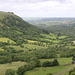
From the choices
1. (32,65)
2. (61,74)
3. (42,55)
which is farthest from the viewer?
(42,55)

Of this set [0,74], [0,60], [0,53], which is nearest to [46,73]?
[0,74]

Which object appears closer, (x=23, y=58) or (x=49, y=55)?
(x=23, y=58)

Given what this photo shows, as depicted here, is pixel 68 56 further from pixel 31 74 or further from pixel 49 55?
pixel 31 74

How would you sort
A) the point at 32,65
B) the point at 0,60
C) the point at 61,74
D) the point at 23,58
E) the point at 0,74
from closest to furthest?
the point at 61,74, the point at 0,74, the point at 32,65, the point at 0,60, the point at 23,58

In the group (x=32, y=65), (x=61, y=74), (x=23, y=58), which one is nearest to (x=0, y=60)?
(x=23, y=58)

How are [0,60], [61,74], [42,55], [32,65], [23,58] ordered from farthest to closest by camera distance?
[42,55] < [23,58] < [0,60] < [32,65] < [61,74]

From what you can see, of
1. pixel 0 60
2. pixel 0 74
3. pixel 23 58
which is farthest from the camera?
pixel 23 58

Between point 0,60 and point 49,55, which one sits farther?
point 49,55

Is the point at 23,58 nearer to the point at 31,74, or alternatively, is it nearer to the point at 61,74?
the point at 31,74
